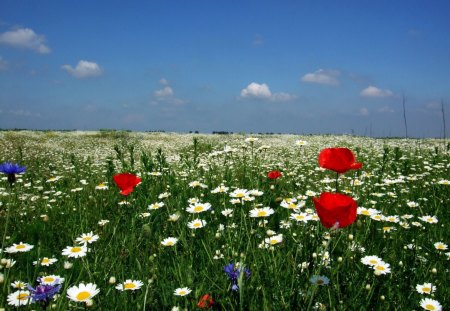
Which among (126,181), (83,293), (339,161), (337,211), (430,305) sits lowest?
(430,305)

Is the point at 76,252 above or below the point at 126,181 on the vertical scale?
below

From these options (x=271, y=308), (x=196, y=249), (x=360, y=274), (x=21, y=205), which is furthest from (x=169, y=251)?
(x=21, y=205)

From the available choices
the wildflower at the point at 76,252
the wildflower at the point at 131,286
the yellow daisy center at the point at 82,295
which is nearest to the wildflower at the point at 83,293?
the yellow daisy center at the point at 82,295

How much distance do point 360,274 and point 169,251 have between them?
4.48 feet

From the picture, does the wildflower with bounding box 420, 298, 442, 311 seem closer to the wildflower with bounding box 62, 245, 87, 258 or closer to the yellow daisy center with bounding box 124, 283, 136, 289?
the yellow daisy center with bounding box 124, 283, 136, 289

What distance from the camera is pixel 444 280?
2.24 meters

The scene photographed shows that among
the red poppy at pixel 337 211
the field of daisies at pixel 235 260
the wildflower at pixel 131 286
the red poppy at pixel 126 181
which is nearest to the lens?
the red poppy at pixel 337 211

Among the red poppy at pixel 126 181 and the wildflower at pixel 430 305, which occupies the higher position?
the red poppy at pixel 126 181

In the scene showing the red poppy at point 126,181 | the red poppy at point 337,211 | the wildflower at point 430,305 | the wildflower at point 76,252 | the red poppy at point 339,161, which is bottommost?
the wildflower at point 430,305

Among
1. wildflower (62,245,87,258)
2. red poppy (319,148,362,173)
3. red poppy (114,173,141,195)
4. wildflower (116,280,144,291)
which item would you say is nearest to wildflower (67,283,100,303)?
wildflower (116,280,144,291)

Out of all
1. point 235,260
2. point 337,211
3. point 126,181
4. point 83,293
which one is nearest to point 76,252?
point 83,293

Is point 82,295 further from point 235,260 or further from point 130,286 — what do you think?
point 235,260

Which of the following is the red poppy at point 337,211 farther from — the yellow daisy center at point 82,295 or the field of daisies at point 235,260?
the yellow daisy center at point 82,295

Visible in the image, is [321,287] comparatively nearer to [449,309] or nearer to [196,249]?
[449,309]
